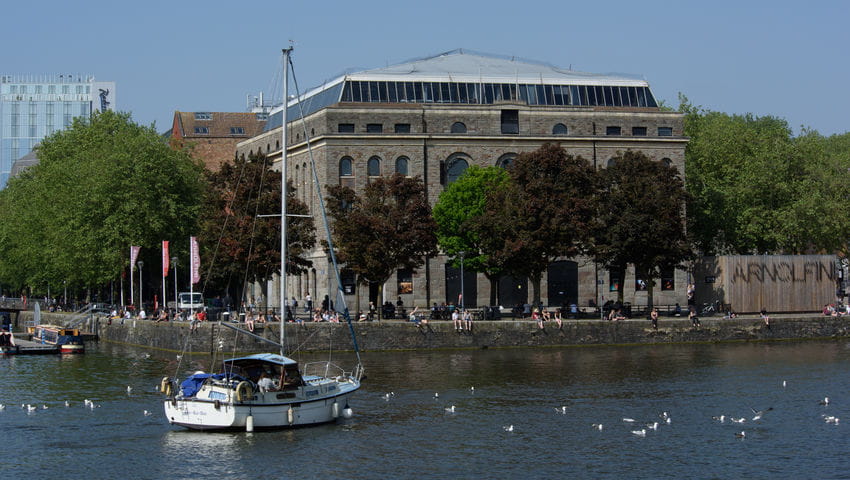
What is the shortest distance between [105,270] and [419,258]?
33.8 m

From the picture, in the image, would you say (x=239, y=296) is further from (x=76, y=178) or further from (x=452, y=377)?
(x=452, y=377)

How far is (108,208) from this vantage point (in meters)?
98.7

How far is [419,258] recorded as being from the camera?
80938mm

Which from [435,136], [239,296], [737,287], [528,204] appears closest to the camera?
[528,204]

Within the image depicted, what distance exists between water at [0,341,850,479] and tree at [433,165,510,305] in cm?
2195

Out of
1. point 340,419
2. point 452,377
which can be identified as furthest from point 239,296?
point 340,419

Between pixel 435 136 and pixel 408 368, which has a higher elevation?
pixel 435 136

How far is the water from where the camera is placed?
40.1 metres

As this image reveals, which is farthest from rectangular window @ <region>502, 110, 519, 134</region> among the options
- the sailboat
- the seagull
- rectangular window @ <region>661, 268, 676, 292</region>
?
the sailboat

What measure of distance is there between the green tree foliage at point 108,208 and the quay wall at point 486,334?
15.5m

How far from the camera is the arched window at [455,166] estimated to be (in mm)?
98875

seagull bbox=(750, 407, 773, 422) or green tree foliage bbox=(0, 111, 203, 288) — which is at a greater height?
green tree foliage bbox=(0, 111, 203, 288)

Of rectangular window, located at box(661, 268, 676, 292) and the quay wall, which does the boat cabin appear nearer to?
the quay wall

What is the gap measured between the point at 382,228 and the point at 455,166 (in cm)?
2246
